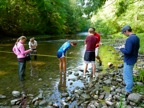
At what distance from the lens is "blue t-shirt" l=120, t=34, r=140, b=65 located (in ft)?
22.7

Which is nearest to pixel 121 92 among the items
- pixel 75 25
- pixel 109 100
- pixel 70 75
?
pixel 109 100

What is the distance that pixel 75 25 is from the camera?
79.4 meters

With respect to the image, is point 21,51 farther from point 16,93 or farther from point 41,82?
point 16,93

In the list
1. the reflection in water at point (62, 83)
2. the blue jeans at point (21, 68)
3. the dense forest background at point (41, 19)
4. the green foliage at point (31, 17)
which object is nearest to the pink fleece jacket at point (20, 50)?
the blue jeans at point (21, 68)

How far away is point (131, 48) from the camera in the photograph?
6922 millimetres

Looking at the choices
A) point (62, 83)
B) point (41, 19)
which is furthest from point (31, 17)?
point (62, 83)

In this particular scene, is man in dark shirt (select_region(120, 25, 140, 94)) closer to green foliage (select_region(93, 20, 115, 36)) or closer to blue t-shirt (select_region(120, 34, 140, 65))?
blue t-shirt (select_region(120, 34, 140, 65))

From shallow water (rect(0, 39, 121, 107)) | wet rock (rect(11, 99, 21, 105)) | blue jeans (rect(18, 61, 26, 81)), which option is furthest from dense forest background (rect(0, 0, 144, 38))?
wet rock (rect(11, 99, 21, 105))

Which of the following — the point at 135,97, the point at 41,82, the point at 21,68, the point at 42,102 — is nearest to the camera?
the point at 135,97

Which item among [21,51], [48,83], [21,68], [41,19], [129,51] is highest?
[41,19]

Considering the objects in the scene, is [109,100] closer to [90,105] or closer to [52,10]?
[90,105]

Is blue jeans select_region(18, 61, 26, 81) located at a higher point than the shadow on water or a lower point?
higher

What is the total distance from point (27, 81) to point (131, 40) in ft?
16.4

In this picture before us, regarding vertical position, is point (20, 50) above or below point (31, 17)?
below
